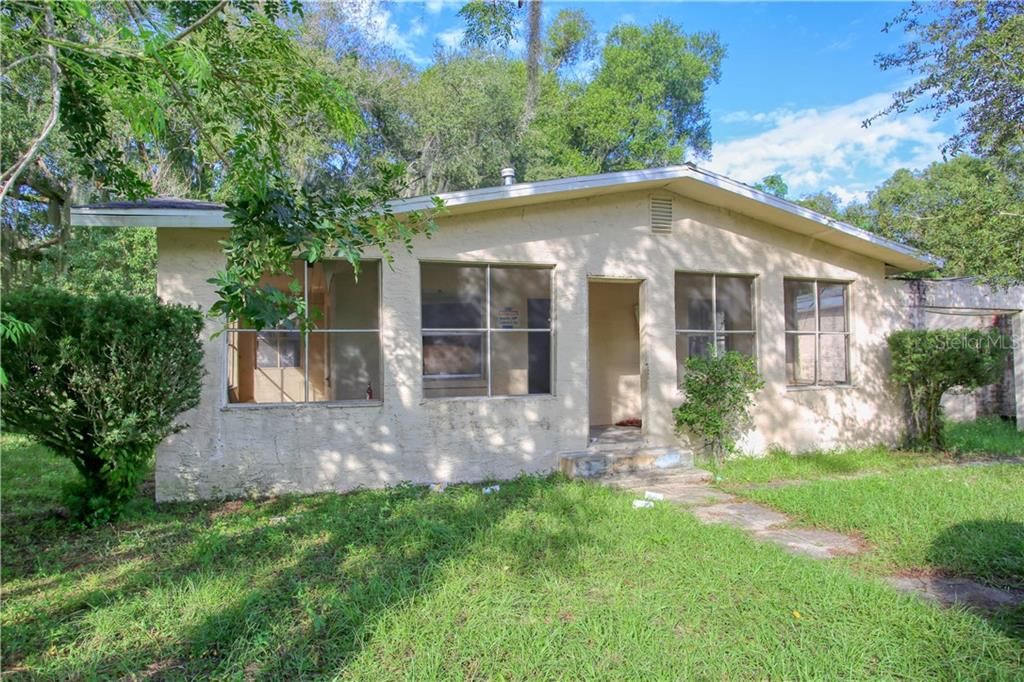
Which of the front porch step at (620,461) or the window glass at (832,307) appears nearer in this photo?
the front porch step at (620,461)

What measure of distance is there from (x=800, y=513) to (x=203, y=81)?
5843 mm

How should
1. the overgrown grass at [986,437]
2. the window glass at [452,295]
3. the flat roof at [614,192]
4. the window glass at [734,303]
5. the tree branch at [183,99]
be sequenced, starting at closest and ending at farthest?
the tree branch at [183,99], the flat roof at [614,192], the window glass at [452,295], the window glass at [734,303], the overgrown grass at [986,437]

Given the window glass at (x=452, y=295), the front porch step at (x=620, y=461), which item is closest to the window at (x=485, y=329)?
the window glass at (x=452, y=295)

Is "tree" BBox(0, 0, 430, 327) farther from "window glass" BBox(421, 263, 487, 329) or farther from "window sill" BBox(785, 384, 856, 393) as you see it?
"window sill" BBox(785, 384, 856, 393)

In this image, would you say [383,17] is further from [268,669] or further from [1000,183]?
[268,669]

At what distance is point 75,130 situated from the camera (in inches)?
165

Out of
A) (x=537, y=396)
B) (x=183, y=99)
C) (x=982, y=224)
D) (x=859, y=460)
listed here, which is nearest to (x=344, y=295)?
(x=537, y=396)

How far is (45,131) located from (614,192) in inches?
230

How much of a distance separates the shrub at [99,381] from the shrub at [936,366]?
9.37 meters

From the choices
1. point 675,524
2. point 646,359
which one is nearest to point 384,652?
point 675,524

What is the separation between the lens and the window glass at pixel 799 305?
8.43m

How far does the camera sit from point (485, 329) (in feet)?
22.4

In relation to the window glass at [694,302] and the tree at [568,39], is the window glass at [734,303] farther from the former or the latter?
the tree at [568,39]

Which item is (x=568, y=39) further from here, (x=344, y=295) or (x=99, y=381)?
(x=99, y=381)
